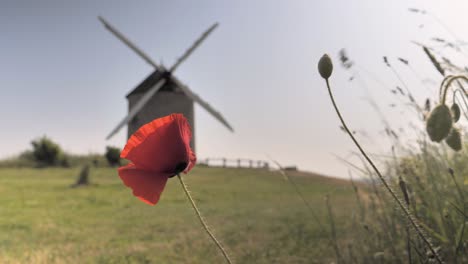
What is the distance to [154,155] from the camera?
1.19 m

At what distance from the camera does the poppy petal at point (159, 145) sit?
1165mm

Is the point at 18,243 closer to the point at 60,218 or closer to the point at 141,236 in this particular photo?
the point at 141,236

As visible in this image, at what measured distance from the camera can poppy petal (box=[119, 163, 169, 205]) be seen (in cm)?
120

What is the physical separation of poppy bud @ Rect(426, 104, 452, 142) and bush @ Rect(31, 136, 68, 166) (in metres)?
33.8

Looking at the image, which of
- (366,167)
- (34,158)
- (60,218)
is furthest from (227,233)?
(34,158)

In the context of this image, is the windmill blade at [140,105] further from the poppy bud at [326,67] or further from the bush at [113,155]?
the poppy bud at [326,67]

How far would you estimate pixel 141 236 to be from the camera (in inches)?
245

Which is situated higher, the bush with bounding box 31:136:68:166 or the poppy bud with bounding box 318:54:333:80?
the poppy bud with bounding box 318:54:333:80

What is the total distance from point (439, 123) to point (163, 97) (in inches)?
881

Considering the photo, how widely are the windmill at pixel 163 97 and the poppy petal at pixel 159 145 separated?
21.0 metres

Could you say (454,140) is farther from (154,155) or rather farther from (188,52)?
(188,52)

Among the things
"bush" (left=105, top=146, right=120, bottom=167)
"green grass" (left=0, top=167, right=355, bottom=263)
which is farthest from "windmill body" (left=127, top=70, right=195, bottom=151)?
"green grass" (left=0, top=167, right=355, bottom=263)

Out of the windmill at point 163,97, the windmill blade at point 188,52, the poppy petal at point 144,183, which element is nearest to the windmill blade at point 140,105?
the windmill at point 163,97

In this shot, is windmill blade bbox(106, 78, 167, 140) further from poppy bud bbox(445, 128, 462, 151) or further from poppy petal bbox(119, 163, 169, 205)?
poppy bud bbox(445, 128, 462, 151)
